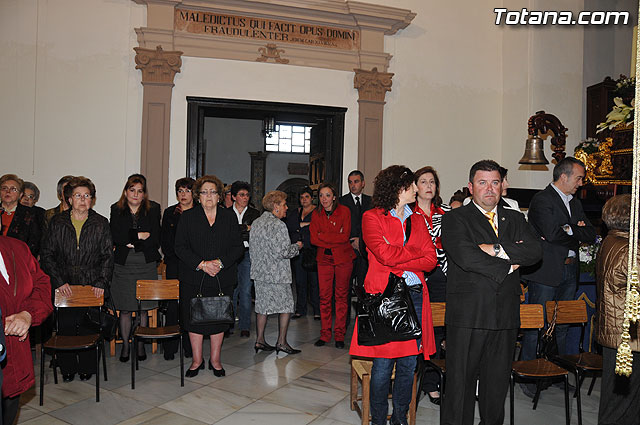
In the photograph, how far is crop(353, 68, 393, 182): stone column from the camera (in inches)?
332

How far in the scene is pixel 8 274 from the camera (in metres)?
2.42

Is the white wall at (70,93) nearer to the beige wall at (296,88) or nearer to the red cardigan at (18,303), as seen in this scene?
the beige wall at (296,88)

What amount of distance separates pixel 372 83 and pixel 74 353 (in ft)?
19.6

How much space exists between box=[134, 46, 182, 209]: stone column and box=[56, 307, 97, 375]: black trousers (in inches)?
122

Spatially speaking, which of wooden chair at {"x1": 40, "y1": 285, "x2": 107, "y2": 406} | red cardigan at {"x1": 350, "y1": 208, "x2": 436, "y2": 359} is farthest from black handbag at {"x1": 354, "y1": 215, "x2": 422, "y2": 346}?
wooden chair at {"x1": 40, "y1": 285, "x2": 107, "y2": 406}

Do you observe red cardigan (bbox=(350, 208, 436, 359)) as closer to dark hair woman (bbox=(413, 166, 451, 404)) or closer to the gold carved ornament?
dark hair woman (bbox=(413, 166, 451, 404))

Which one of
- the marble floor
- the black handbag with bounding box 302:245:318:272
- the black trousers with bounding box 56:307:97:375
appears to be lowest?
the marble floor

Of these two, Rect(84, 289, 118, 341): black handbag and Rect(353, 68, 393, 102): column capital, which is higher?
Rect(353, 68, 393, 102): column capital

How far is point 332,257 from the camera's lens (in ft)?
19.4

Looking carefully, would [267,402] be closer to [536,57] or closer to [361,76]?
[361,76]

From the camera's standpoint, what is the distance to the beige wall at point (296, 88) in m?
7.25

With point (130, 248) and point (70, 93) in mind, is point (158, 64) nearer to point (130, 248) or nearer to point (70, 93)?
point (70, 93)

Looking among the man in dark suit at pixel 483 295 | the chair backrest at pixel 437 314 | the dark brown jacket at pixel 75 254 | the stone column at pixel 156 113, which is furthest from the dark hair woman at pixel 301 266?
the man in dark suit at pixel 483 295

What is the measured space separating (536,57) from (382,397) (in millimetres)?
7102
